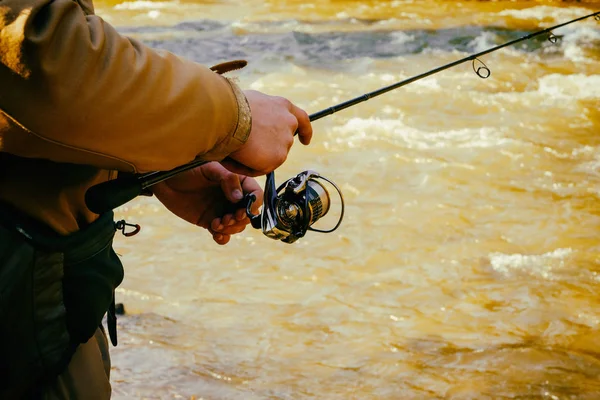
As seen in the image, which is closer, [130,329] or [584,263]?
[130,329]

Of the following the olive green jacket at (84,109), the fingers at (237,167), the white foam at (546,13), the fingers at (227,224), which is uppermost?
the olive green jacket at (84,109)

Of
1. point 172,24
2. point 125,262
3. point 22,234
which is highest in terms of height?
point 22,234

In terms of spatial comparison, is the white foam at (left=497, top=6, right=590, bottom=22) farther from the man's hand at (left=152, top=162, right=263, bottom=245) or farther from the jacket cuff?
the jacket cuff

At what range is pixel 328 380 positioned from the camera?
9.23 ft

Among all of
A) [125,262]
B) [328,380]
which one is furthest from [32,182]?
[125,262]

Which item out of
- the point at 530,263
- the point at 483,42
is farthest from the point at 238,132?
Answer: the point at 483,42

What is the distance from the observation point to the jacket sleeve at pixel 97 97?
1029mm

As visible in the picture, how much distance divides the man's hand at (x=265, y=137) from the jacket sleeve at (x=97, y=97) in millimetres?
54

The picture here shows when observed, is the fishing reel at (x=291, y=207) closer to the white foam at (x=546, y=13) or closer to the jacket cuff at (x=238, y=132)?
the jacket cuff at (x=238, y=132)

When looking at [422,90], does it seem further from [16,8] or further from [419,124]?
[16,8]

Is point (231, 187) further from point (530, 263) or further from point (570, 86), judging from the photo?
point (570, 86)

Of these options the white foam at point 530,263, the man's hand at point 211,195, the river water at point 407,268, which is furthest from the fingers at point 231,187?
the white foam at point 530,263

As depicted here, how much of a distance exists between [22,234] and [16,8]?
0.40m

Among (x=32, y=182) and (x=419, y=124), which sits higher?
(x=32, y=182)
